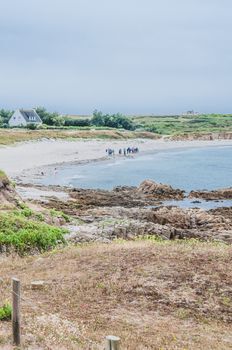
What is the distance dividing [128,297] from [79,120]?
12711 cm

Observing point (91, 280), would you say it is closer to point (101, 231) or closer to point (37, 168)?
point (101, 231)

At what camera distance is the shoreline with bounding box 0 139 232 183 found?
6569 cm

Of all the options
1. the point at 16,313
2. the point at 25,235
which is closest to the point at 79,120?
the point at 25,235

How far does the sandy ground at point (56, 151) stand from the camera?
69550mm

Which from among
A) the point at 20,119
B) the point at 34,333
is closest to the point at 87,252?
the point at 34,333

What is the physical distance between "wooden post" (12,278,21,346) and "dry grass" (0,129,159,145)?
77608 mm

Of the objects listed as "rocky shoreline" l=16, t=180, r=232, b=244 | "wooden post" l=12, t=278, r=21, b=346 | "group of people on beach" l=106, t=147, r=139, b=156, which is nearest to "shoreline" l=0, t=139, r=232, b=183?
"group of people on beach" l=106, t=147, r=139, b=156

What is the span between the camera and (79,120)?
139m

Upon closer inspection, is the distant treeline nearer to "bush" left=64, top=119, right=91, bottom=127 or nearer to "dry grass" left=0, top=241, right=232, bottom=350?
"bush" left=64, top=119, right=91, bottom=127

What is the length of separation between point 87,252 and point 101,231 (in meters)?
6.68

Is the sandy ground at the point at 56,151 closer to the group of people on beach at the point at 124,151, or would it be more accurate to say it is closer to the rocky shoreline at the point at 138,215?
the group of people on beach at the point at 124,151

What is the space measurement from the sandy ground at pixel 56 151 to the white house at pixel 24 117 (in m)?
21.7

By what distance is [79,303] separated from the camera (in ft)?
41.4

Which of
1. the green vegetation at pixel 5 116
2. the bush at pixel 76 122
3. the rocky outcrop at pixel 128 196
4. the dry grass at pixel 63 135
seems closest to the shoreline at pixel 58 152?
the dry grass at pixel 63 135
